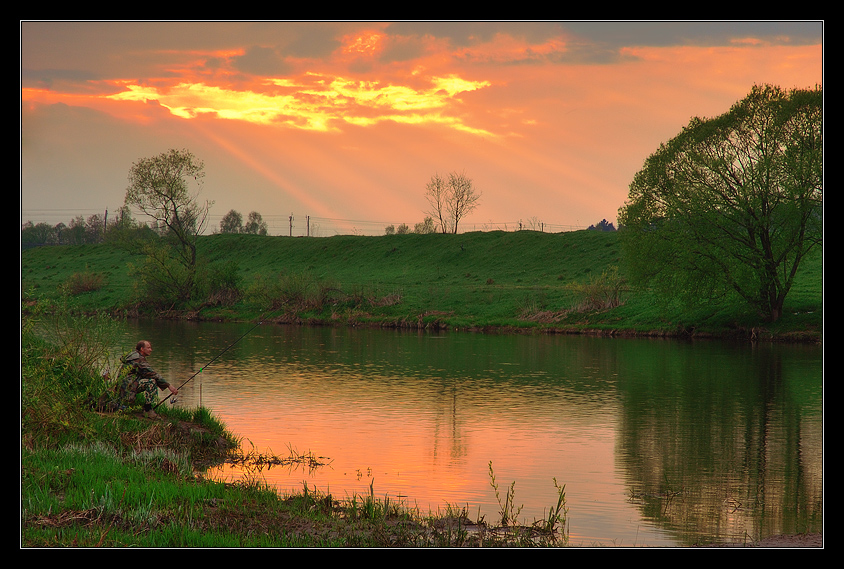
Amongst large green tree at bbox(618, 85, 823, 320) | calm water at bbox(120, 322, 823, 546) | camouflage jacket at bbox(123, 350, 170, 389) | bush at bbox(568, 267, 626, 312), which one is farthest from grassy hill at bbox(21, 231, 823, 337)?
camouflage jacket at bbox(123, 350, 170, 389)

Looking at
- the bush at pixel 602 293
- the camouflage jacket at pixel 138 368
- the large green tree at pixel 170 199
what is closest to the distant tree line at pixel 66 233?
the large green tree at pixel 170 199

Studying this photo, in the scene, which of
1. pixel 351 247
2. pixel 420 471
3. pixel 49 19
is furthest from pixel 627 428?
Result: pixel 351 247

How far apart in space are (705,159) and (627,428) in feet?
90.8

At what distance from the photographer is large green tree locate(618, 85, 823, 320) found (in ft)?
129

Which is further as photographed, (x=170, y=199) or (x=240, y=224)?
(x=240, y=224)

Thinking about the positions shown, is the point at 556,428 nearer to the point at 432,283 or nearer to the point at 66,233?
the point at 432,283

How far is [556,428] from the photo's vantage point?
17.4 meters

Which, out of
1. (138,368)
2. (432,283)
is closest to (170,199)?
(432,283)

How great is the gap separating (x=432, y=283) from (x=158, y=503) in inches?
2327

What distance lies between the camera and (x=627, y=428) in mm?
17641

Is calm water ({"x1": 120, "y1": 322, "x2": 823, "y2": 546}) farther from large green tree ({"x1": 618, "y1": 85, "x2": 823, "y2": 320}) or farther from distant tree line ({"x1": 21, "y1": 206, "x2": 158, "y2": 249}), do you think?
distant tree line ({"x1": 21, "y1": 206, "x2": 158, "y2": 249})

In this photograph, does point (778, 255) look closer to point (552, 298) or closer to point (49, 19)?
point (552, 298)

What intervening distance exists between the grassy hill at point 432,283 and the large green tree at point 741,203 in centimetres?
231

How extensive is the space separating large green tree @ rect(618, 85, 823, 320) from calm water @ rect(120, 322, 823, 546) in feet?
24.3
